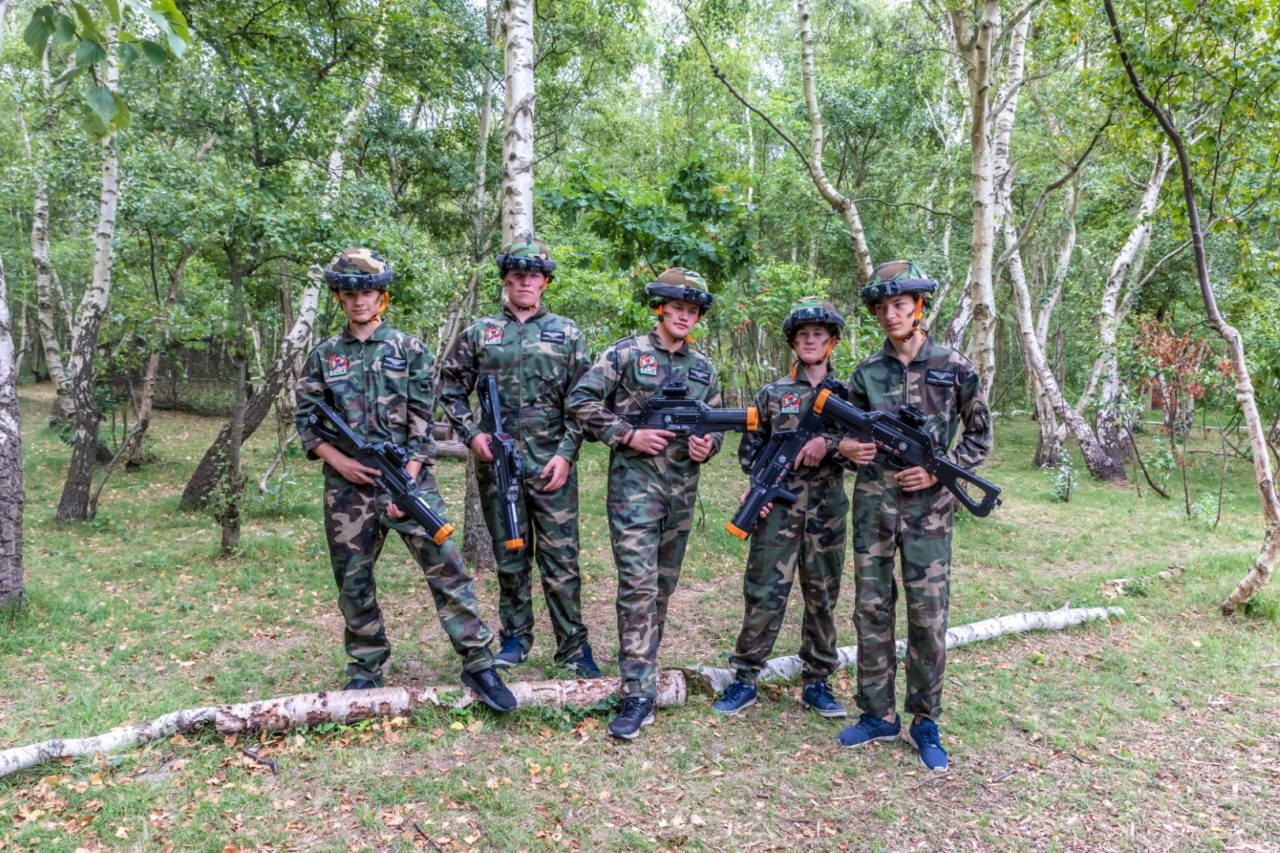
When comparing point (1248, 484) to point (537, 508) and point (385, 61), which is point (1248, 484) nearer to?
point (537, 508)

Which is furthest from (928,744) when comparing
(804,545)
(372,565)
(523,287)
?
(523,287)

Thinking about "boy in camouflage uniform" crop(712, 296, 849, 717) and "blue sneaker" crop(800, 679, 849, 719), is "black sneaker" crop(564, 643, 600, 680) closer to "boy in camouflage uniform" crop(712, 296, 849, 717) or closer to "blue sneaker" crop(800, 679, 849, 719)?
"boy in camouflage uniform" crop(712, 296, 849, 717)

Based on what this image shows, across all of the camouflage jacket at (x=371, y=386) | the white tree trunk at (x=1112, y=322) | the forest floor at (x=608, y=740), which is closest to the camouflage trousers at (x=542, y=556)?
the forest floor at (x=608, y=740)

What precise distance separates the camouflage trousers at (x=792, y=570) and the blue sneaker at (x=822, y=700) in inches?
5.1

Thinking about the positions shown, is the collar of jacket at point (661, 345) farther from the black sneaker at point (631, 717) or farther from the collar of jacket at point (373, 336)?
the black sneaker at point (631, 717)

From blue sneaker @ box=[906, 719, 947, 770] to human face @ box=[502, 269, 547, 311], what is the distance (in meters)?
3.22

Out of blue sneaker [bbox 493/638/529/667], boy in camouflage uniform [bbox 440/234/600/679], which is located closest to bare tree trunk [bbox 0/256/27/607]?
boy in camouflage uniform [bbox 440/234/600/679]

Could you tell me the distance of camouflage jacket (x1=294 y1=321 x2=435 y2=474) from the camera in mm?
4059

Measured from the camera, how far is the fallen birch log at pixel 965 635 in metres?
4.48

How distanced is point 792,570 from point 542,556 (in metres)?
1.50

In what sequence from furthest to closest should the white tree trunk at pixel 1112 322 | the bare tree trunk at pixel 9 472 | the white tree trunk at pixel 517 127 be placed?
the white tree trunk at pixel 1112 322 → the white tree trunk at pixel 517 127 → the bare tree trunk at pixel 9 472

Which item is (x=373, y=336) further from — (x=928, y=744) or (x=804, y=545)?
(x=928, y=744)

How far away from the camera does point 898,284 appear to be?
12.2 feet

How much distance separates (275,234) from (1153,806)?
7.43 m
